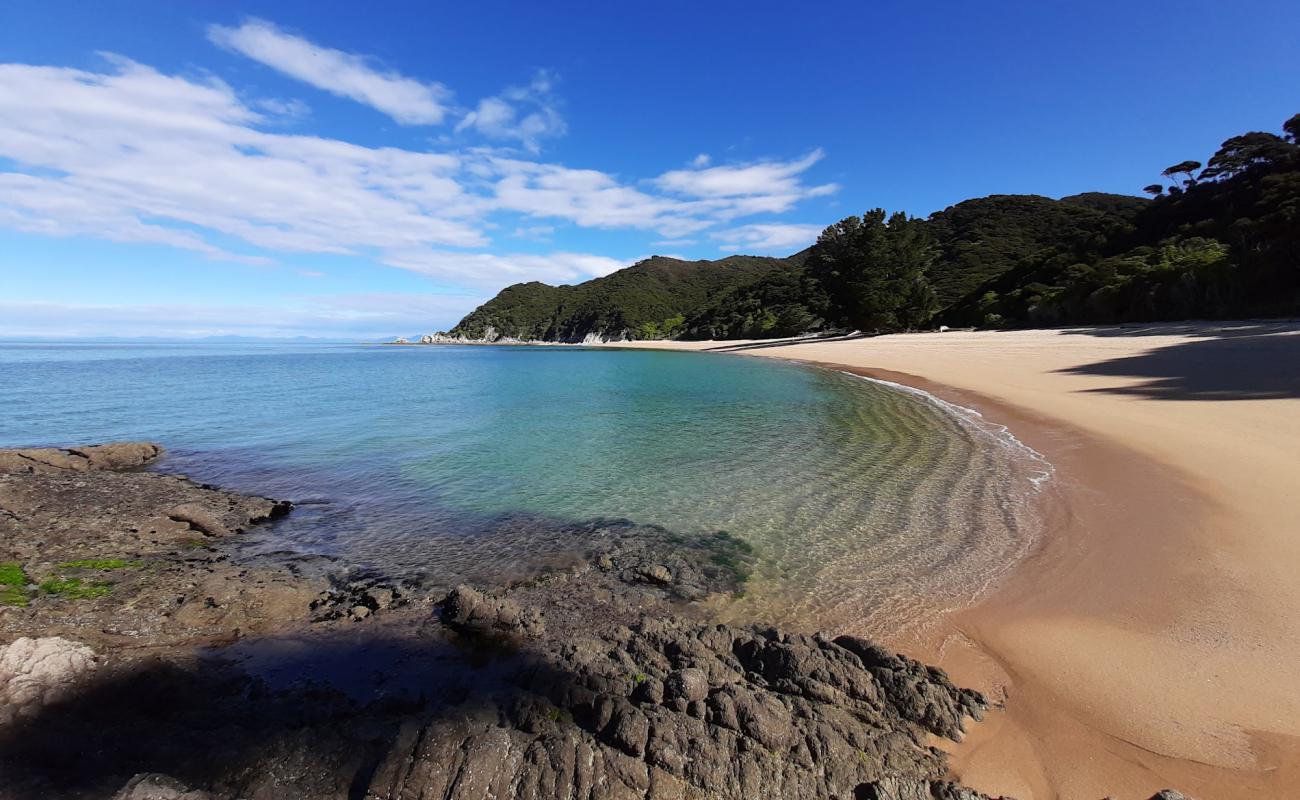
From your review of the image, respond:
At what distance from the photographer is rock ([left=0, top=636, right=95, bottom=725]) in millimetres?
3332

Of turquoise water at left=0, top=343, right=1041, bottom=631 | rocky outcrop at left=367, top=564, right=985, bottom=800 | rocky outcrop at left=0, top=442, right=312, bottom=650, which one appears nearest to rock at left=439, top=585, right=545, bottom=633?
rocky outcrop at left=367, top=564, right=985, bottom=800

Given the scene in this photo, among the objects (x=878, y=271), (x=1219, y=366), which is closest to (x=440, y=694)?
(x=1219, y=366)

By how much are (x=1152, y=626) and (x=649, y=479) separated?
7.08 m

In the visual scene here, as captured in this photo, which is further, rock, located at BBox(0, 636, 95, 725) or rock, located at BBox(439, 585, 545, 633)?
rock, located at BBox(439, 585, 545, 633)

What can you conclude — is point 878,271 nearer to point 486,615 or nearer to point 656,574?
point 656,574

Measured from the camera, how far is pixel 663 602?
540 cm

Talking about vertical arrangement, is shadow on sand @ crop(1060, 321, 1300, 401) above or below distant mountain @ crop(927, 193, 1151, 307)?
below

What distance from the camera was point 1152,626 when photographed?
4.39m

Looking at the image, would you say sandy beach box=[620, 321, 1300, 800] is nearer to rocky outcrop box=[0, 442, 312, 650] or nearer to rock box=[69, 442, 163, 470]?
rocky outcrop box=[0, 442, 312, 650]

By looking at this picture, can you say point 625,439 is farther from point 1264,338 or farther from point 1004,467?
point 1264,338

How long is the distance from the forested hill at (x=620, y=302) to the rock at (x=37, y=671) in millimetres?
104296

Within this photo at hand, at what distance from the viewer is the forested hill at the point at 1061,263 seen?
2981 cm

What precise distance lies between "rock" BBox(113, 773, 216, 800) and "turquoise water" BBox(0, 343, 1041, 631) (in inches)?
132

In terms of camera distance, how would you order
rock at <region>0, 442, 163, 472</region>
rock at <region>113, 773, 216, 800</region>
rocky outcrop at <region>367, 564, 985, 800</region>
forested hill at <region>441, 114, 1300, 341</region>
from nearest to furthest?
rock at <region>113, 773, 216, 800</region>
rocky outcrop at <region>367, 564, 985, 800</region>
rock at <region>0, 442, 163, 472</region>
forested hill at <region>441, 114, 1300, 341</region>
